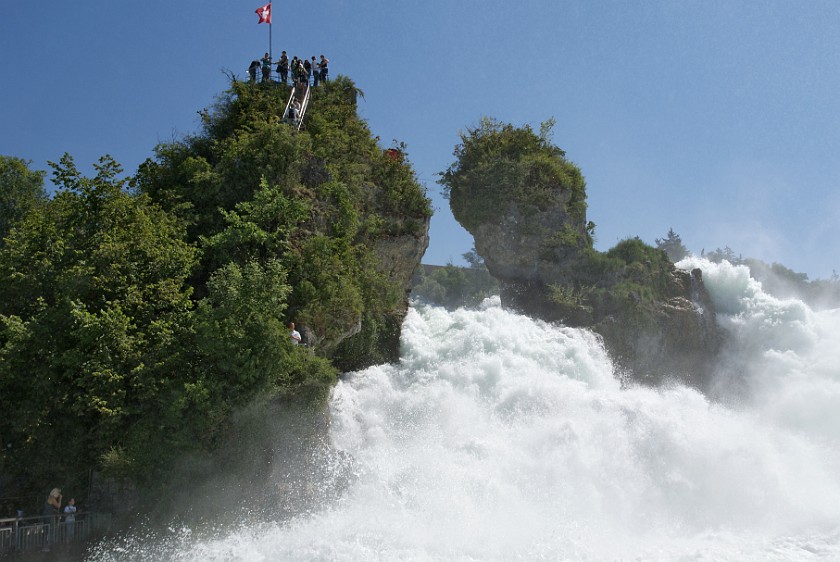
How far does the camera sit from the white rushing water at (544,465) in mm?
14867

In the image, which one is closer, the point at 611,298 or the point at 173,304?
the point at 173,304

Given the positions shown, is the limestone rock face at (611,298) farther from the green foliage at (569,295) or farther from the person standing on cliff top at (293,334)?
the person standing on cliff top at (293,334)

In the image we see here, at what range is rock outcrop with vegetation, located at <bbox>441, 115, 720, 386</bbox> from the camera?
28.0 m

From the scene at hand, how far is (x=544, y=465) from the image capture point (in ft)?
59.6

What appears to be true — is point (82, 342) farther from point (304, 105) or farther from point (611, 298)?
point (611, 298)

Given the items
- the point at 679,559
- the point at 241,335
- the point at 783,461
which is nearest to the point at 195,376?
A: the point at 241,335

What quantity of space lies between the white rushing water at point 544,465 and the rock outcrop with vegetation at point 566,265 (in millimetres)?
2296

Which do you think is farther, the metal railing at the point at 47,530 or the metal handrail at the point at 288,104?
the metal handrail at the point at 288,104

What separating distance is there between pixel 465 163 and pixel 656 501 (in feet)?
55.8

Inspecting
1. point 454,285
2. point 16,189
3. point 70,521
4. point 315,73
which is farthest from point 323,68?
point 454,285

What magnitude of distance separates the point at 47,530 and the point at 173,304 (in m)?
5.39

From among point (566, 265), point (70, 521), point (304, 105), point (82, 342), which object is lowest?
point (70, 521)

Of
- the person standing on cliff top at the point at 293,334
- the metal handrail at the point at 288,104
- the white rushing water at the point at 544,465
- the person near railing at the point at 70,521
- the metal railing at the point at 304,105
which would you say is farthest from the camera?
the metal railing at the point at 304,105

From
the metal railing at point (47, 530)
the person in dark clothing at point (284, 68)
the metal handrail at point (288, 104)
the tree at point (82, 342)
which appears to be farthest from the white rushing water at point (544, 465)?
the person in dark clothing at point (284, 68)
